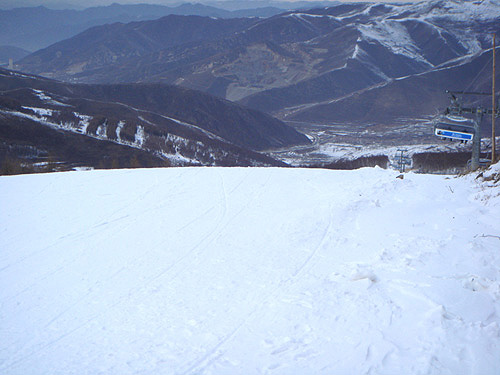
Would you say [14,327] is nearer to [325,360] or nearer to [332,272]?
[325,360]

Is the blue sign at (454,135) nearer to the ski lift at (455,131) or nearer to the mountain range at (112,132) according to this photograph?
the ski lift at (455,131)

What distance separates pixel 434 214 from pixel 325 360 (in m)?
6.21

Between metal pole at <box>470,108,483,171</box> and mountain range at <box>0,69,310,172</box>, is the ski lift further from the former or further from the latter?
mountain range at <box>0,69,310,172</box>

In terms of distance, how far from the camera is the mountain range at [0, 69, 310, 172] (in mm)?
72438

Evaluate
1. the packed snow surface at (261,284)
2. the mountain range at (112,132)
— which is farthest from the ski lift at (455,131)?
the mountain range at (112,132)

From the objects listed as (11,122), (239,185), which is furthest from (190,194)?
(11,122)

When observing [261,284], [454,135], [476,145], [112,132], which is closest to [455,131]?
[454,135]

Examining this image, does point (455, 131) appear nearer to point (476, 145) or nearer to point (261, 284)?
point (476, 145)

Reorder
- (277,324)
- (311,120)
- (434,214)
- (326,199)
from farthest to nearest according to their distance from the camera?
(311,120) < (326,199) < (434,214) < (277,324)

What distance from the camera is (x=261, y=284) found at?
7.83m

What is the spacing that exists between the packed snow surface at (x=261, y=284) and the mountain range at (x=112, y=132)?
184 ft

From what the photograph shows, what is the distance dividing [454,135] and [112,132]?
78991 millimetres

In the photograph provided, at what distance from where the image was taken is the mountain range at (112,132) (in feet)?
238

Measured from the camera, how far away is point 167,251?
383 inches
